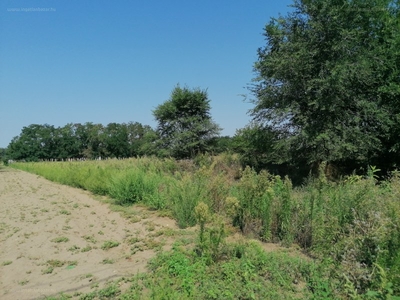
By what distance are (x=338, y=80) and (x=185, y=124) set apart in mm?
12128

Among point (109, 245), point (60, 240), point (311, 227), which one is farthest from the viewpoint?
point (60, 240)

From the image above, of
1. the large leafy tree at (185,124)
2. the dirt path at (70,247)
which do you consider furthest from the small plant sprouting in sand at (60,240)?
the large leafy tree at (185,124)

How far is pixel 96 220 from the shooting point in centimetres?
659

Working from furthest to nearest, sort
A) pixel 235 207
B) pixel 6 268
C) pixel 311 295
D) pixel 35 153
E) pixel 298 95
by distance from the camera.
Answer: pixel 35 153, pixel 298 95, pixel 235 207, pixel 6 268, pixel 311 295

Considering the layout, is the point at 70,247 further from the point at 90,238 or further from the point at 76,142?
the point at 76,142

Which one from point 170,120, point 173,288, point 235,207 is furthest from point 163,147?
point 173,288

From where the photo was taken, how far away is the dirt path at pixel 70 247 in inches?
136

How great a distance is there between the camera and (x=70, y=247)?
473cm

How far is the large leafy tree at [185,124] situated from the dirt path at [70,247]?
1195 centimetres

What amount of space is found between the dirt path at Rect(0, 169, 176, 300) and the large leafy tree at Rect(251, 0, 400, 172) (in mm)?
7352

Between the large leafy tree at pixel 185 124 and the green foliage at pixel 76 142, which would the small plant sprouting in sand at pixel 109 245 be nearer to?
the large leafy tree at pixel 185 124

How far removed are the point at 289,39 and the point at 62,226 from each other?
10898 mm

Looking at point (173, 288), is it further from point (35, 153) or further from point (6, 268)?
point (35, 153)

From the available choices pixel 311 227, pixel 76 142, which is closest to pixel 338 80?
pixel 311 227
